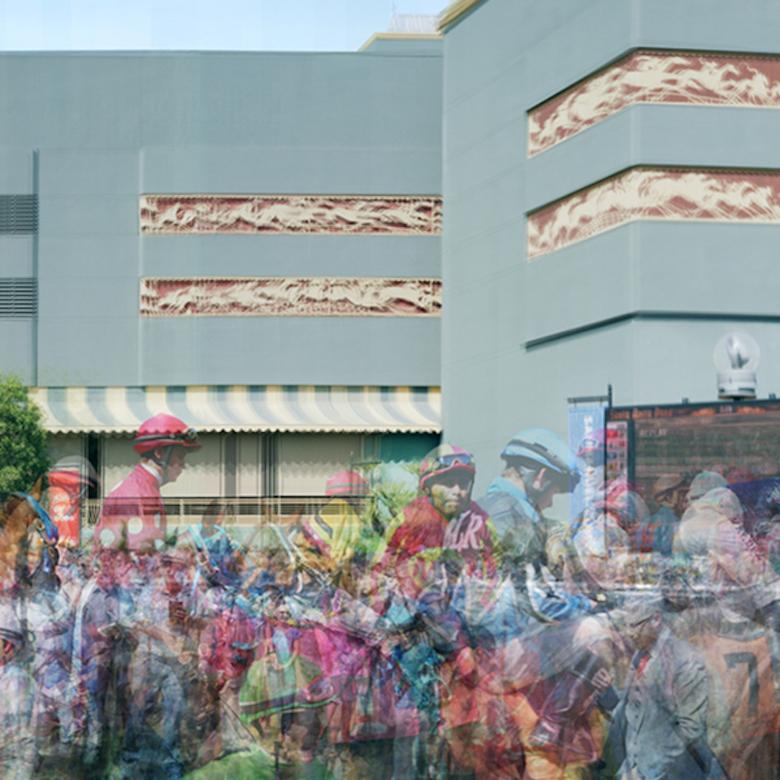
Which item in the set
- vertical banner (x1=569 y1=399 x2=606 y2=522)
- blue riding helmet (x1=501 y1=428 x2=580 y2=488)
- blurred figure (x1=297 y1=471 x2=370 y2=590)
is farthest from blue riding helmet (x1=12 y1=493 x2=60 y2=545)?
vertical banner (x1=569 y1=399 x2=606 y2=522)

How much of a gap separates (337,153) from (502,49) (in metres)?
7.97

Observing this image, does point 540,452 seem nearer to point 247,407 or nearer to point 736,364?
point 736,364

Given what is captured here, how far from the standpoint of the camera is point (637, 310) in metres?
27.9

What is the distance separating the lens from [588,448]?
78.5 ft

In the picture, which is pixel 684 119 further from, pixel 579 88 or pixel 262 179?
pixel 262 179

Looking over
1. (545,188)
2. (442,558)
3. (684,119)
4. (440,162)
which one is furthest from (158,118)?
(442,558)

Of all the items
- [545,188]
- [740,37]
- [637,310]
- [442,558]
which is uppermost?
[740,37]

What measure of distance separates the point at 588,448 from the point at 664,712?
1636 centimetres

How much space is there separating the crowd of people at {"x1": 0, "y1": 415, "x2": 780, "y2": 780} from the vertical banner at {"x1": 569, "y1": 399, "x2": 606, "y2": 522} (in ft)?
15.3

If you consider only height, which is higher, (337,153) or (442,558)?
(337,153)

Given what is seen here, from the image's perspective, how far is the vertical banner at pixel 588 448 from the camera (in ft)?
53.6

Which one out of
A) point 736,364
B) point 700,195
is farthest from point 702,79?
point 736,364

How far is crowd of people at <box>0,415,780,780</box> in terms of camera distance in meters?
7.75

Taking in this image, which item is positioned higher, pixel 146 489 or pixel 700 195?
pixel 700 195
